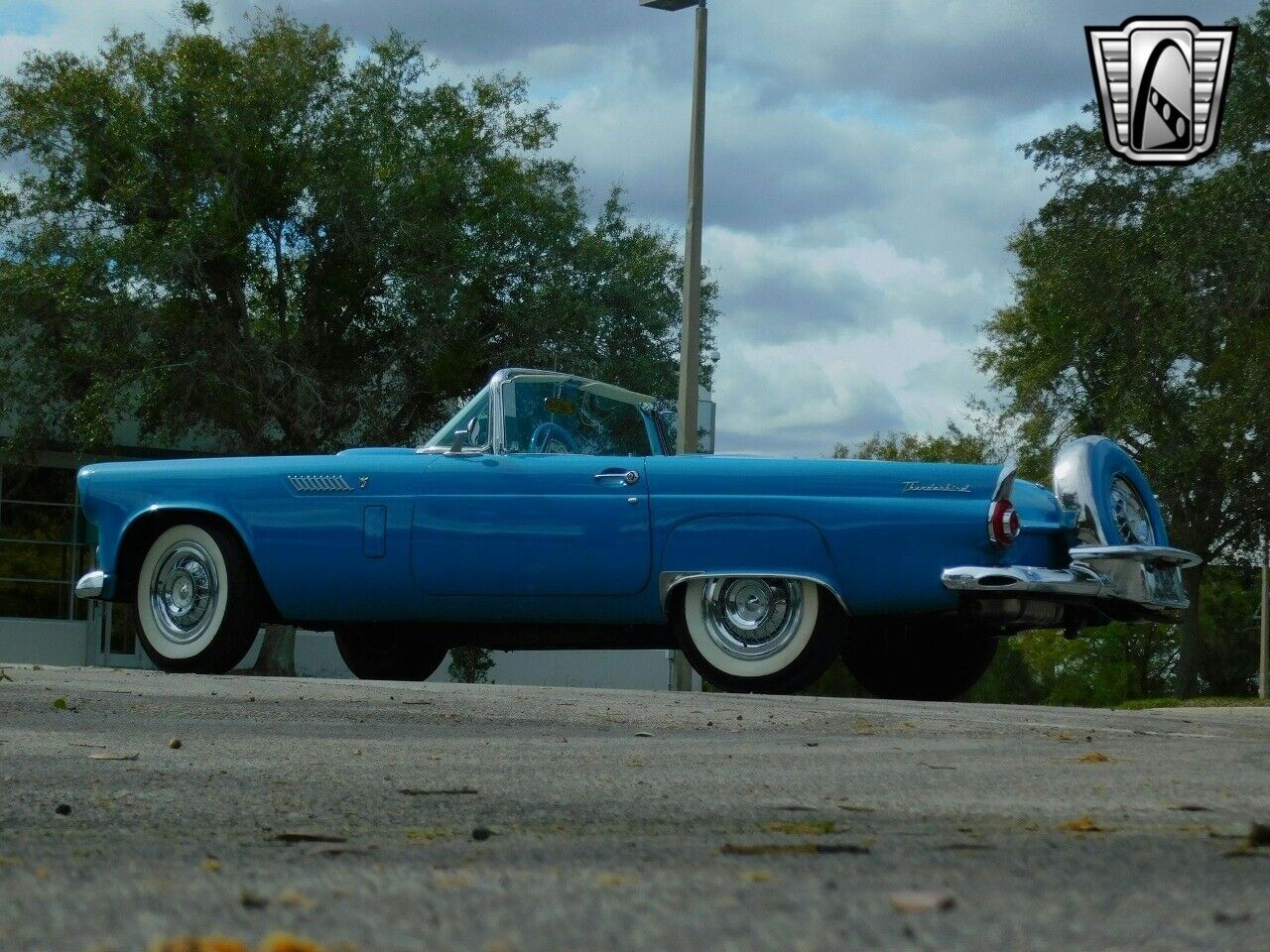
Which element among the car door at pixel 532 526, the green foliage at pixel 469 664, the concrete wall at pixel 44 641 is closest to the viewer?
the car door at pixel 532 526

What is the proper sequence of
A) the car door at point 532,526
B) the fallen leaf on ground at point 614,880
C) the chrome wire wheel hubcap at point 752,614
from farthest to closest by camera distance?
the car door at point 532,526 < the chrome wire wheel hubcap at point 752,614 < the fallen leaf on ground at point 614,880

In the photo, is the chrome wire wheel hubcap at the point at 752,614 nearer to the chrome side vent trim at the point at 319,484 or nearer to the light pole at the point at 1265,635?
the chrome side vent trim at the point at 319,484

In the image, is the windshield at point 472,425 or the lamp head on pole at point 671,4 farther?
the lamp head on pole at point 671,4

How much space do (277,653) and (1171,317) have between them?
13.8 metres

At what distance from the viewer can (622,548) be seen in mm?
8344

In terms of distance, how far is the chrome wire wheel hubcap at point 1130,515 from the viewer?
8617 millimetres

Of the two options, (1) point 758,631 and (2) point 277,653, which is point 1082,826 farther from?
(2) point 277,653

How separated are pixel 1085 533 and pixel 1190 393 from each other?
20.7 metres

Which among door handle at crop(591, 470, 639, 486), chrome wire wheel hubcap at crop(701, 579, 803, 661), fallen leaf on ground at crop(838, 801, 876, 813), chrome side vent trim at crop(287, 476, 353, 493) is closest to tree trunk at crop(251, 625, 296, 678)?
chrome side vent trim at crop(287, 476, 353, 493)

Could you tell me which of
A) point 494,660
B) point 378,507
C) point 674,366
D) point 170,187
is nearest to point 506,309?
point 674,366

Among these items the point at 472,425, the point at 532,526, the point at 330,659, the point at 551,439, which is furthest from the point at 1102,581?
the point at 330,659

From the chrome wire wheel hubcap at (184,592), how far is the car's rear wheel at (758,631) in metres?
2.65

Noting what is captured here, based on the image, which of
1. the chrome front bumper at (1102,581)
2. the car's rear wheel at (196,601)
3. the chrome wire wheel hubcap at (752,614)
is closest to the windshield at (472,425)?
the car's rear wheel at (196,601)

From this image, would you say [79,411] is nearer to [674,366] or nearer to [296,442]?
[296,442]
